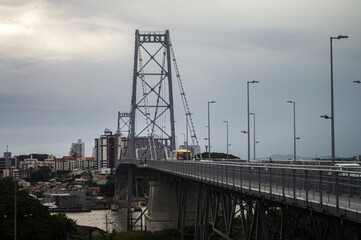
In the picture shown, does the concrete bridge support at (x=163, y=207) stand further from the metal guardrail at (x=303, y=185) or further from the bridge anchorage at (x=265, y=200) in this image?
the metal guardrail at (x=303, y=185)

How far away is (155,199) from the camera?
5784 cm

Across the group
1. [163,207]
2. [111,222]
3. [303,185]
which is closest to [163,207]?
[163,207]

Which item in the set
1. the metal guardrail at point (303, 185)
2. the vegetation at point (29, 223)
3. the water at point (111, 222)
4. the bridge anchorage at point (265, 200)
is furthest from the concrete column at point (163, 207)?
the metal guardrail at point (303, 185)

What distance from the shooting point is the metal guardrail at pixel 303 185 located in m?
15.6

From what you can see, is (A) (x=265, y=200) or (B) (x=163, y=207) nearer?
(A) (x=265, y=200)

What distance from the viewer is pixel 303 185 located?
18.3m

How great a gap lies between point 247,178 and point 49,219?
28.6 m

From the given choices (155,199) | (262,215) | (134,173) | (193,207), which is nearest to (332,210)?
(262,215)

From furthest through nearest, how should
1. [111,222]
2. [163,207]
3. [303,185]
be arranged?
1. [111,222]
2. [163,207]
3. [303,185]

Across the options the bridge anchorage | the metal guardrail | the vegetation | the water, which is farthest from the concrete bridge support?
the metal guardrail

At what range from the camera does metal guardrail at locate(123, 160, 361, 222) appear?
15.6m

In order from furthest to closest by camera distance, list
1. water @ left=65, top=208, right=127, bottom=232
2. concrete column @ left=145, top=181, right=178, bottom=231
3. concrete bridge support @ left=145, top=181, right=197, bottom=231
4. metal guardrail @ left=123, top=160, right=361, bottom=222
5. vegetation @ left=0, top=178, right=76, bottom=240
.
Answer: water @ left=65, top=208, right=127, bottom=232 < concrete column @ left=145, top=181, right=178, bottom=231 < concrete bridge support @ left=145, top=181, right=197, bottom=231 < vegetation @ left=0, top=178, right=76, bottom=240 < metal guardrail @ left=123, top=160, right=361, bottom=222

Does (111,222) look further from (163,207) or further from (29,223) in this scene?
(29,223)

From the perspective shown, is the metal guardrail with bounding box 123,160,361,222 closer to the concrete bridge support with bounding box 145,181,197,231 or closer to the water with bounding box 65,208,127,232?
the concrete bridge support with bounding box 145,181,197,231
